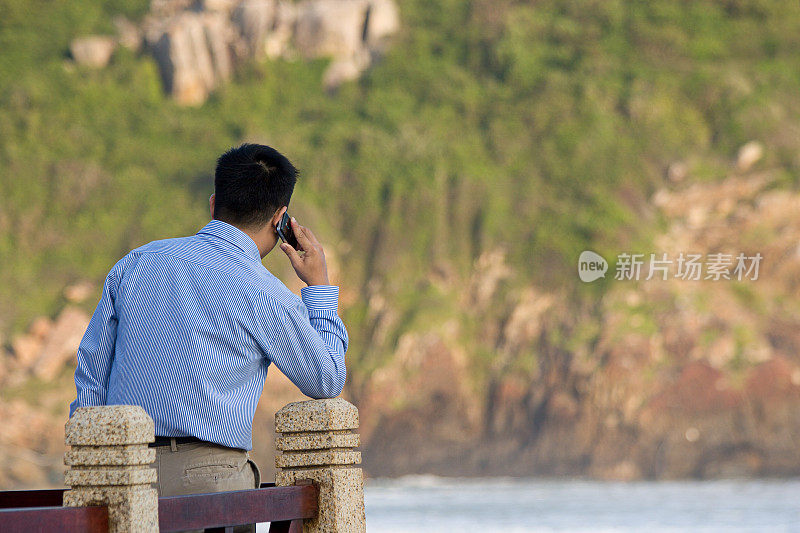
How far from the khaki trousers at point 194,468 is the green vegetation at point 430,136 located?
762 inches

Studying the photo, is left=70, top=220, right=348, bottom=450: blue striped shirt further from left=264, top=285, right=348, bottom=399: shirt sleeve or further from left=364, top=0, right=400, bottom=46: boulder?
left=364, top=0, right=400, bottom=46: boulder

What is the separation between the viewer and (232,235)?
2191 mm

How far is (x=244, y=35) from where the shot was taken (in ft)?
93.8

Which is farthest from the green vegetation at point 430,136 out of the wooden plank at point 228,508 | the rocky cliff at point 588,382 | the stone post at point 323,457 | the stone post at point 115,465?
the stone post at point 115,465

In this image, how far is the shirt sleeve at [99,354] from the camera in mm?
2113

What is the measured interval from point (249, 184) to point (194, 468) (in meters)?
0.58

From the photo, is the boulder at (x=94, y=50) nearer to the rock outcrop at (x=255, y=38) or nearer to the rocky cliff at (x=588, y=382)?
the rock outcrop at (x=255, y=38)

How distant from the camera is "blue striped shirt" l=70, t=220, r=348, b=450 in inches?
80.2

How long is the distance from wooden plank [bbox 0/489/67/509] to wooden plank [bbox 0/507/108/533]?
24.0 inches

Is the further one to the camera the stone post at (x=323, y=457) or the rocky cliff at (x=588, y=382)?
the rocky cliff at (x=588, y=382)

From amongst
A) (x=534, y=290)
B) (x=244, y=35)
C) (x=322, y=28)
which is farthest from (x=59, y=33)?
(x=534, y=290)

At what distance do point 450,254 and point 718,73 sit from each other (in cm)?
882

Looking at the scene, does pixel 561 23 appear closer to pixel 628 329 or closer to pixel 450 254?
pixel 450 254

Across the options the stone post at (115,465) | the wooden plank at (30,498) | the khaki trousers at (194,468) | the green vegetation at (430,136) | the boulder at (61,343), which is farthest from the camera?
the green vegetation at (430,136)
